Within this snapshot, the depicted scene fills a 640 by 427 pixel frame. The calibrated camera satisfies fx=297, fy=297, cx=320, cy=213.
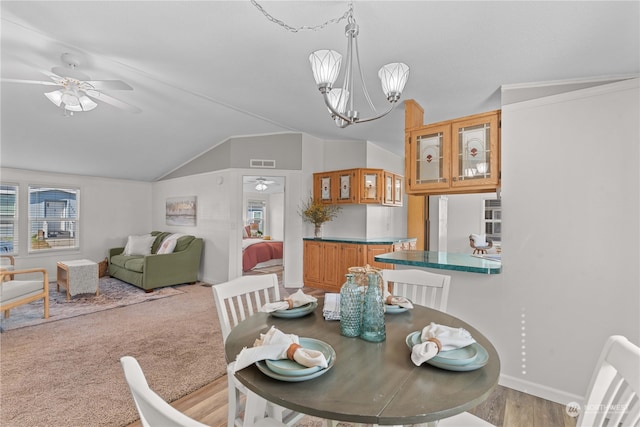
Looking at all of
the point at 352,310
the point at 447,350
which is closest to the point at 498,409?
the point at 447,350

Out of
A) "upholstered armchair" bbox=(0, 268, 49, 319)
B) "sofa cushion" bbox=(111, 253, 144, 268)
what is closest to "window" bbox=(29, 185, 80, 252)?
"sofa cushion" bbox=(111, 253, 144, 268)

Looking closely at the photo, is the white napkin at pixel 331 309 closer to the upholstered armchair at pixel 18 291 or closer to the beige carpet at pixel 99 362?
the beige carpet at pixel 99 362

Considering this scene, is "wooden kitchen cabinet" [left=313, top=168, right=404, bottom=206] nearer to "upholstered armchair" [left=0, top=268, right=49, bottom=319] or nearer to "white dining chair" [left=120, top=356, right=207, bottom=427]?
"upholstered armchair" [left=0, top=268, right=49, bottom=319]

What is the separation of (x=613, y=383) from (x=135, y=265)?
581cm

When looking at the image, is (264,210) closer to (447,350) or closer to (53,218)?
(53,218)

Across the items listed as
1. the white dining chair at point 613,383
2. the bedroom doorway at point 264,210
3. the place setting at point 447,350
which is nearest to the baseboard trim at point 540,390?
the white dining chair at point 613,383

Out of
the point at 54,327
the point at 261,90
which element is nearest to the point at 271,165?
the point at 261,90

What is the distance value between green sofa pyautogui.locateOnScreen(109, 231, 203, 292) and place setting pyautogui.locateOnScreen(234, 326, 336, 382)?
4.63 meters

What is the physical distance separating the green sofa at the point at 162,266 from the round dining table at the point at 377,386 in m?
4.40

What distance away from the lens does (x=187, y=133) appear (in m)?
5.06

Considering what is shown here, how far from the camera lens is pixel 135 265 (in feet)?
16.6

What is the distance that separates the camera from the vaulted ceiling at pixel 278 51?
1774mm

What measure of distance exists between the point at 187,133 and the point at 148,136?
0.61m

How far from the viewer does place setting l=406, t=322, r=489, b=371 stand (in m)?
0.97
